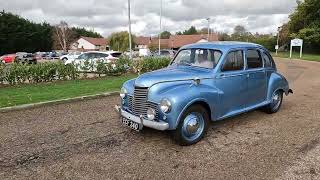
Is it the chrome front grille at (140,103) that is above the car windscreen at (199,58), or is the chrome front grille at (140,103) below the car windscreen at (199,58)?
below

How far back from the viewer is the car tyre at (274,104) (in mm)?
8203

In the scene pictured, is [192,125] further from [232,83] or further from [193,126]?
[232,83]

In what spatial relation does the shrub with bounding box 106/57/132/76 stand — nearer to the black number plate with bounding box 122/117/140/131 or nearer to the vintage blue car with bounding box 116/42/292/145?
the vintage blue car with bounding box 116/42/292/145

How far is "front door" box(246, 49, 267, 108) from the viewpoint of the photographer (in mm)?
7227

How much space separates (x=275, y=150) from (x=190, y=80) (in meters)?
1.86

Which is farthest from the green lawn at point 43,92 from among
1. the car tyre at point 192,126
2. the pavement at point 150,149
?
A: the car tyre at point 192,126

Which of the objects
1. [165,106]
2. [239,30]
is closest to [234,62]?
[165,106]

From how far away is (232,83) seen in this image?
667cm

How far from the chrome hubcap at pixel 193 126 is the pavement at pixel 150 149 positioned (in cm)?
20

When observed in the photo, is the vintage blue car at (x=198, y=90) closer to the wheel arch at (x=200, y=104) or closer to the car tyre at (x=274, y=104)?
the wheel arch at (x=200, y=104)

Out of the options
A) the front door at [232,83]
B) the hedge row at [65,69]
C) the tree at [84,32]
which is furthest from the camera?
the tree at [84,32]

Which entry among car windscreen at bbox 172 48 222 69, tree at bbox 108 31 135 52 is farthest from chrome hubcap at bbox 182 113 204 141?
tree at bbox 108 31 135 52

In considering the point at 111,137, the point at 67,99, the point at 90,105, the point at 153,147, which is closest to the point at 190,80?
the point at 153,147

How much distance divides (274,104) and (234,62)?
7.01 feet
